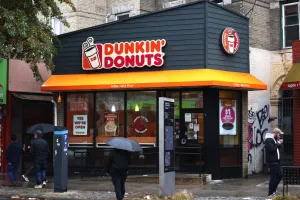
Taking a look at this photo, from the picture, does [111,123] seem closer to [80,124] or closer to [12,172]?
[80,124]

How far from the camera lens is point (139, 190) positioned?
14.6m

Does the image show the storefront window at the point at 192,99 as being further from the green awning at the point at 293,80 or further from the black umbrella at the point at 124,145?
the black umbrella at the point at 124,145

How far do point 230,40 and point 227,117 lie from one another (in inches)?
104

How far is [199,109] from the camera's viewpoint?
16547 millimetres

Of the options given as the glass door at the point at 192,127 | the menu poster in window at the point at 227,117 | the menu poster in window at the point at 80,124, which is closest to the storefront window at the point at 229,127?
the menu poster in window at the point at 227,117

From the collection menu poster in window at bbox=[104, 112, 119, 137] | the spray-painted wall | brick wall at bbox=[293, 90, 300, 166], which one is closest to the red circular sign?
brick wall at bbox=[293, 90, 300, 166]

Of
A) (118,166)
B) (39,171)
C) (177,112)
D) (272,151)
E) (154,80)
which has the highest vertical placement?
(154,80)

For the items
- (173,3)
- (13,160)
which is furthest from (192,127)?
(173,3)

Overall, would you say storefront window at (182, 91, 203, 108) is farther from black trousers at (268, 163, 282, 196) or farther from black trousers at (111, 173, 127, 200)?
black trousers at (111, 173, 127, 200)

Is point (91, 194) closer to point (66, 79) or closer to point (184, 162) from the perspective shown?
point (184, 162)

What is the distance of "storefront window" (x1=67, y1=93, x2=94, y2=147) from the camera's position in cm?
1811

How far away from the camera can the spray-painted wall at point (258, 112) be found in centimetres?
1961

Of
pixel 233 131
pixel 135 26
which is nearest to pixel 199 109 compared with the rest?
pixel 233 131

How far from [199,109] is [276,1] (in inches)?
267
